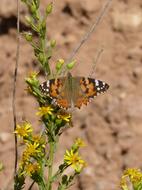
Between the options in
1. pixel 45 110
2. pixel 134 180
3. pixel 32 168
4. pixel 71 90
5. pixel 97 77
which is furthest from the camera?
pixel 97 77

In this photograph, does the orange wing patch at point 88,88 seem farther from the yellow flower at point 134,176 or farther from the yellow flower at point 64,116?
the yellow flower at point 134,176

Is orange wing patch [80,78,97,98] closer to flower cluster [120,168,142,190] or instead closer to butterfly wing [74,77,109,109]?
butterfly wing [74,77,109,109]

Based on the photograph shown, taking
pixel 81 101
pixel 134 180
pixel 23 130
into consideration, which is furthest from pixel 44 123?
pixel 134 180

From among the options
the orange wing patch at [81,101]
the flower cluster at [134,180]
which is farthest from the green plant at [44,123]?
the flower cluster at [134,180]

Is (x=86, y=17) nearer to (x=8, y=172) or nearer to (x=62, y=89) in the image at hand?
(x=8, y=172)

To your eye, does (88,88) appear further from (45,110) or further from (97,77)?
(97,77)

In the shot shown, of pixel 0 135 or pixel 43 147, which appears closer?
pixel 43 147

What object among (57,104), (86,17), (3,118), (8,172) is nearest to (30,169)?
(57,104)
